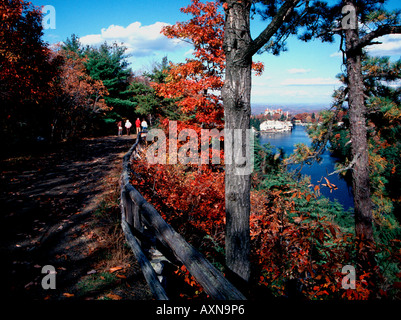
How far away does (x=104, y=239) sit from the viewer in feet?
15.7

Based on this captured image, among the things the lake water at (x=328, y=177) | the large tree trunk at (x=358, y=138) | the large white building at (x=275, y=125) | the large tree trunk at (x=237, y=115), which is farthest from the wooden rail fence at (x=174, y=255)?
the large white building at (x=275, y=125)

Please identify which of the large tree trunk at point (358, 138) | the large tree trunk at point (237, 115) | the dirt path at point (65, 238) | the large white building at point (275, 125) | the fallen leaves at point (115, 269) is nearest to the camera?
the large tree trunk at point (237, 115)

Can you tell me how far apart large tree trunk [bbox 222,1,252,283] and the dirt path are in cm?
141

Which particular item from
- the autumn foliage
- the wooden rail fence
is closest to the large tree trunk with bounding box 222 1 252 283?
the wooden rail fence

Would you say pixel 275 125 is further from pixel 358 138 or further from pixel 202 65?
pixel 358 138

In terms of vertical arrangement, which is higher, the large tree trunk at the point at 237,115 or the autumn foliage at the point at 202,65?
the autumn foliage at the point at 202,65

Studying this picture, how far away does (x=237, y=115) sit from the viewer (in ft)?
10.4

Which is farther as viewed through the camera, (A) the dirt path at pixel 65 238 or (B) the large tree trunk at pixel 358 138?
(B) the large tree trunk at pixel 358 138

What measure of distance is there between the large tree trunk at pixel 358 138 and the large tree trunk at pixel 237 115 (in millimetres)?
5141

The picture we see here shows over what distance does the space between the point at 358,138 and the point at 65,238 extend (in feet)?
27.1

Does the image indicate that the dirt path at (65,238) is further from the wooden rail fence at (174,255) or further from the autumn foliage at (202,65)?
the autumn foliage at (202,65)

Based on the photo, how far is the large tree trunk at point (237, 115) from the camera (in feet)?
10.2

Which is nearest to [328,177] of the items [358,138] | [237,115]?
[358,138]
